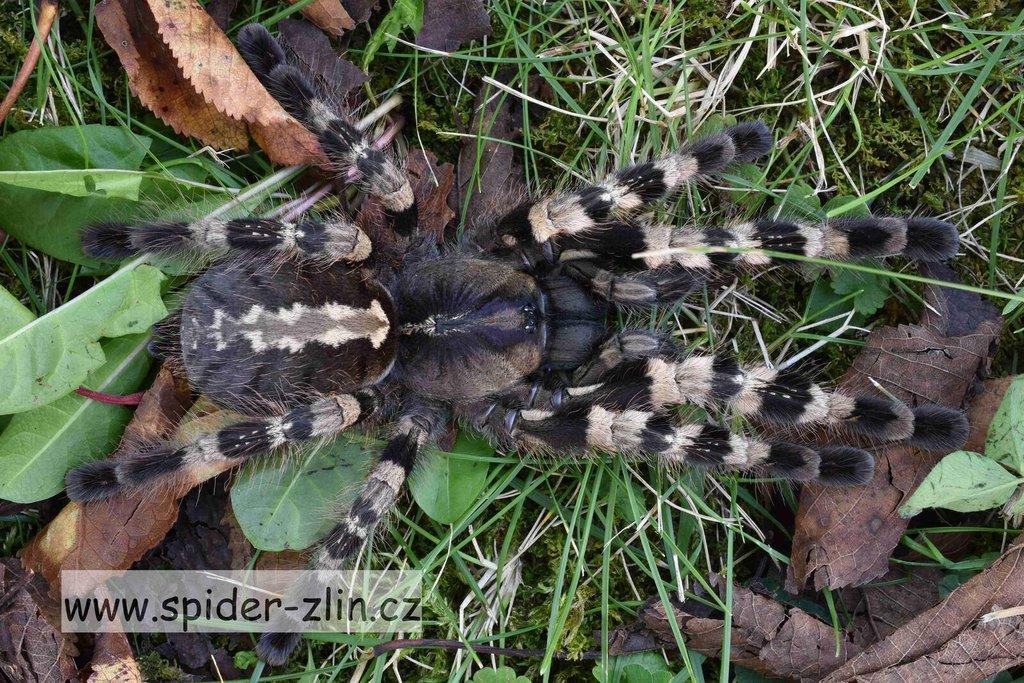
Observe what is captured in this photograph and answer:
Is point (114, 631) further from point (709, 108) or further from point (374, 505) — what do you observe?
point (709, 108)

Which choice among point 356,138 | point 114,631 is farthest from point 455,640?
point 356,138

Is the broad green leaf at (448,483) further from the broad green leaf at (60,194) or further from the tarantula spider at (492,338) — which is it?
the broad green leaf at (60,194)

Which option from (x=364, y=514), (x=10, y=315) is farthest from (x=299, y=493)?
(x=10, y=315)

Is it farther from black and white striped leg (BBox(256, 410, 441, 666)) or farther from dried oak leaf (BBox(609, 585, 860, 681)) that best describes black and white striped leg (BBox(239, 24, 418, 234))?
dried oak leaf (BBox(609, 585, 860, 681))

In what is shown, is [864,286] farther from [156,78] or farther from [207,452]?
[156,78]

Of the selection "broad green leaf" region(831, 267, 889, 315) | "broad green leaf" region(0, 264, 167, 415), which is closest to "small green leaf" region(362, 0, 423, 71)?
"broad green leaf" region(0, 264, 167, 415)

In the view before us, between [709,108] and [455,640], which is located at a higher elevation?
[709,108]
